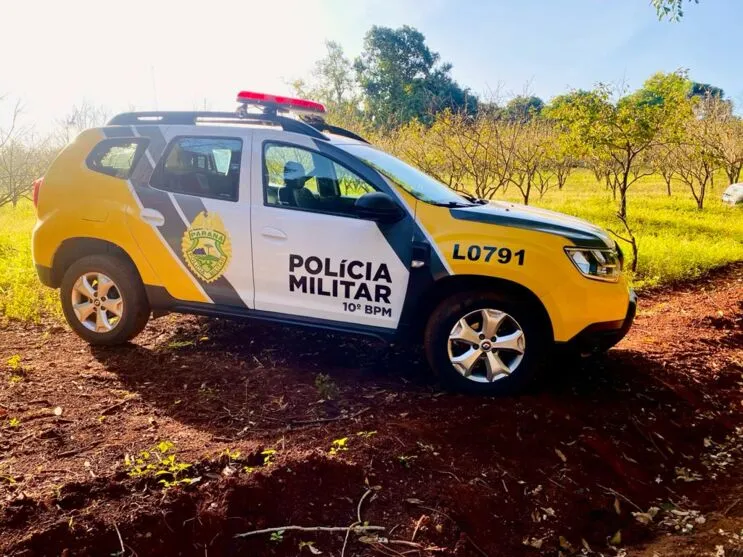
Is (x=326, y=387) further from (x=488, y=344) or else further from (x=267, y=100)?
(x=267, y=100)

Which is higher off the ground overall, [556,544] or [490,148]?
[490,148]

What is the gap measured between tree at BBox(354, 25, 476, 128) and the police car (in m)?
33.6

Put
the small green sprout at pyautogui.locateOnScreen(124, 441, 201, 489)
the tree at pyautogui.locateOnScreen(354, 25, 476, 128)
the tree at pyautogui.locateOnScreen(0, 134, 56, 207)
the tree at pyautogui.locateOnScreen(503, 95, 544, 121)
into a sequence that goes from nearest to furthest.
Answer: the small green sprout at pyautogui.locateOnScreen(124, 441, 201, 489) → the tree at pyautogui.locateOnScreen(0, 134, 56, 207) → the tree at pyautogui.locateOnScreen(503, 95, 544, 121) → the tree at pyautogui.locateOnScreen(354, 25, 476, 128)

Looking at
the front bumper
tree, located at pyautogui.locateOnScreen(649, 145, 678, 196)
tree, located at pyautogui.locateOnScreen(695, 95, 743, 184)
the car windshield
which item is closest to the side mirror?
the car windshield

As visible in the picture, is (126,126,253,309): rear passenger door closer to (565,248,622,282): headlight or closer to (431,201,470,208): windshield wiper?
(431,201,470,208): windshield wiper

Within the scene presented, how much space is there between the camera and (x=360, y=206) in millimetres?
3520

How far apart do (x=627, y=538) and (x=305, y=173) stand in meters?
2.92

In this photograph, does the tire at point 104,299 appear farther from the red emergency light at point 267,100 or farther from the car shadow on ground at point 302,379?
the red emergency light at point 267,100

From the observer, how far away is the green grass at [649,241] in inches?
239

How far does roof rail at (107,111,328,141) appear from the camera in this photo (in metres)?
3.97

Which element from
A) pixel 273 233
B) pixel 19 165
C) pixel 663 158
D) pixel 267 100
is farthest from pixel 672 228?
pixel 19 165

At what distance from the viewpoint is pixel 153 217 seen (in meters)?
4.08

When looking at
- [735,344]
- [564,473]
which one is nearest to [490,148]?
[735,344]

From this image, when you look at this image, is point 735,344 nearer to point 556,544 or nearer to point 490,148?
point 556,544
